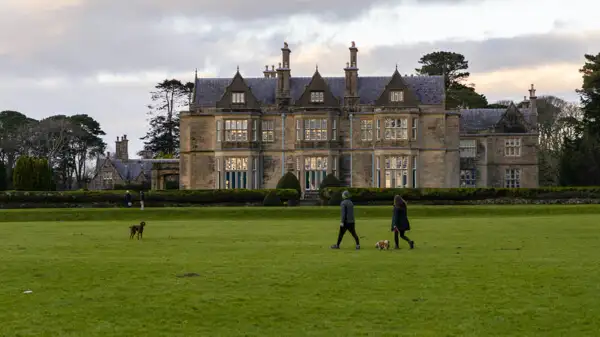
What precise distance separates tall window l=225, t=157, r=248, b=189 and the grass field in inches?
1500

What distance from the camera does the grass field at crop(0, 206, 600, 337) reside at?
11805 mm

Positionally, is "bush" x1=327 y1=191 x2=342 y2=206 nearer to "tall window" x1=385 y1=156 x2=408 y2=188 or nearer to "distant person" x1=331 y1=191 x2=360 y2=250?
"tall window" x1=385 y1=156 x2=408 y2=188

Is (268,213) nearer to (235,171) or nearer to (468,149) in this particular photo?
(235,171)

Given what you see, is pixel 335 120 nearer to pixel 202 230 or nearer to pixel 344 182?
pixel 344 182

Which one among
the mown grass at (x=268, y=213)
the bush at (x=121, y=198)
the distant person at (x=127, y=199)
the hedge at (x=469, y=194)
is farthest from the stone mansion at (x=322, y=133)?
the mown grass at (x=268, y=213)

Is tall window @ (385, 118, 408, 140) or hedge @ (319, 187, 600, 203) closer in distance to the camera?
hedge @ (319, 187, 600, 203)

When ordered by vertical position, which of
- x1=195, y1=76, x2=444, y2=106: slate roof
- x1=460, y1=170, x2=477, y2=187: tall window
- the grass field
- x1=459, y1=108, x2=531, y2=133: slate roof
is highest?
x1=195, y1=76, x2=444, y2=106: slate roof

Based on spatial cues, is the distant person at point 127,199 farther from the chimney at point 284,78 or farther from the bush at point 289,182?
the chimney at point 284,78

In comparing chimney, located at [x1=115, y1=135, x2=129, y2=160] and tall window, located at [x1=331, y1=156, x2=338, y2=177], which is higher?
chimney, located at [x1=115, y1=135, x2=129, y2=160]

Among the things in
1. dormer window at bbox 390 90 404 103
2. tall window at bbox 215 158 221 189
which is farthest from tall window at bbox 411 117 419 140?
tall window at bbox 215 158 221 189

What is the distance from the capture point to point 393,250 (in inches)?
880

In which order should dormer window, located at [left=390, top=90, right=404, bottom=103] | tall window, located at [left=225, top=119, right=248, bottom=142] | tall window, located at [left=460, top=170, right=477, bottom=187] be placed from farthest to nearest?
tall window, located at [left=460, top=170, right=477, bottom=187]
tall window, located at [left=225, top=119, right=248, bottom=142]
dormer window, located at [left=390, top=90, right=404, bottom=103]

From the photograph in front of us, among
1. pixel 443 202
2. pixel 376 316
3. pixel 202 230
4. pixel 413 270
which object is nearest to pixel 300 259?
pixel 413 270

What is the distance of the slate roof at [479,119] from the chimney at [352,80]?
1298 centimetres
